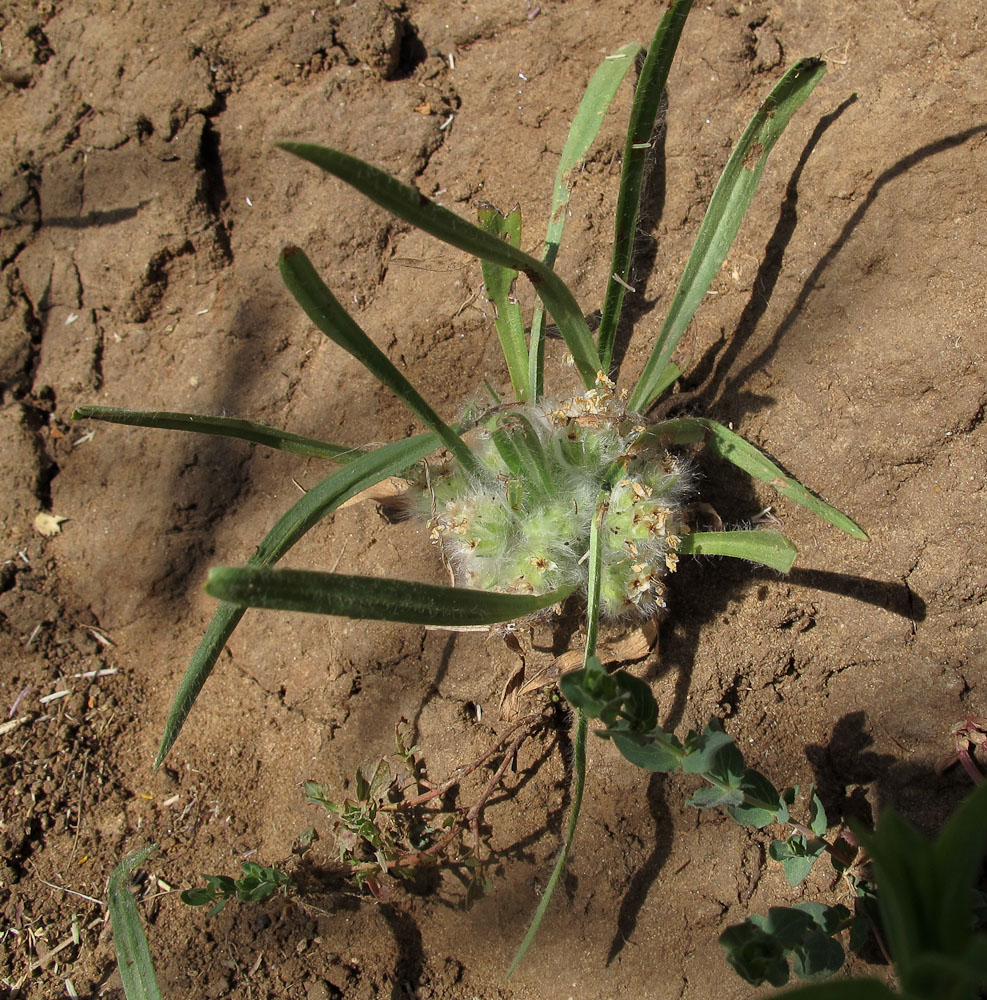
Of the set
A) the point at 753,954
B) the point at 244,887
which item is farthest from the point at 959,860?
the point at 244,887

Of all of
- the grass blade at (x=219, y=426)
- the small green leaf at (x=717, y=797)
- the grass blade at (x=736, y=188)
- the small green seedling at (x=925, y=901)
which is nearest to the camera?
the small green seedling at (x=925, y=901)

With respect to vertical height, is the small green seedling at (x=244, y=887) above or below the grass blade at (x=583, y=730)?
below

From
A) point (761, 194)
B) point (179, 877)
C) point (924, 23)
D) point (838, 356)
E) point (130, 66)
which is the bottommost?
point (179, 877)

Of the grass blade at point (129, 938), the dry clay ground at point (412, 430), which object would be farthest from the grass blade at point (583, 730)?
the grass blade at point (129, 938)

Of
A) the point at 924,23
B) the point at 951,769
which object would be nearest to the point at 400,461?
the point at 951,769

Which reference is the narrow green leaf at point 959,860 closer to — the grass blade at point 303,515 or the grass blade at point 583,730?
the grass blade at point 583,730

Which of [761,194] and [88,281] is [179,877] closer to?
[88,281]
